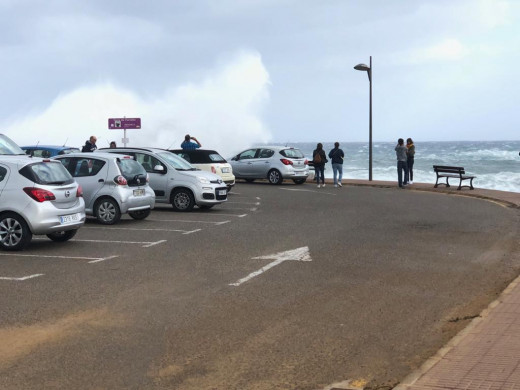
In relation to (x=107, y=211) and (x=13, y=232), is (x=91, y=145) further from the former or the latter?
(x=13, y=232)

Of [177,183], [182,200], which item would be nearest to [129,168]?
[177,183]

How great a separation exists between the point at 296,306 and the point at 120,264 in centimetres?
374

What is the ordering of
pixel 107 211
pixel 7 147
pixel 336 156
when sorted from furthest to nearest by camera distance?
1. pixel 336 156
2. pixel 107 211
3. pixel 7 147

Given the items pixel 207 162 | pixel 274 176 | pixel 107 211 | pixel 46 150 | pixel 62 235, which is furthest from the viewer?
pixel 274 176

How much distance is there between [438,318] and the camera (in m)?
7.95

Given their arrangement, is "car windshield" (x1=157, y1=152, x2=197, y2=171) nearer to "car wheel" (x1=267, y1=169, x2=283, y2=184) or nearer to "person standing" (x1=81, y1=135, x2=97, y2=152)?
"person standing" (x1=81, y1=135, x2=97, y2=152)

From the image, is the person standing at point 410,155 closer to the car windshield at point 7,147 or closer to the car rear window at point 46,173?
the car windshield at point 7,147

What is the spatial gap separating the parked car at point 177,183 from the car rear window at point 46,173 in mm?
6771

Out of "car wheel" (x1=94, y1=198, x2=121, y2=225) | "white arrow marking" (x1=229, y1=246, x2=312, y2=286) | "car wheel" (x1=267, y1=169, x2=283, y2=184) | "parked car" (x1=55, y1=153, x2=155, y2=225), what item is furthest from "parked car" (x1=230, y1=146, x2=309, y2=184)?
"white arrow marking" (x1=229, y1=246, x2=312, y2=286)

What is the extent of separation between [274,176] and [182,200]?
40.5 ft

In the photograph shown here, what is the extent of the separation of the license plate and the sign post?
68.3ft

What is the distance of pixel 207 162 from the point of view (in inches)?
968

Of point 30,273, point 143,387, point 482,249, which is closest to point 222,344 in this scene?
point 143,387

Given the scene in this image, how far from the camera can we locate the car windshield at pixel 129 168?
16719 mm
